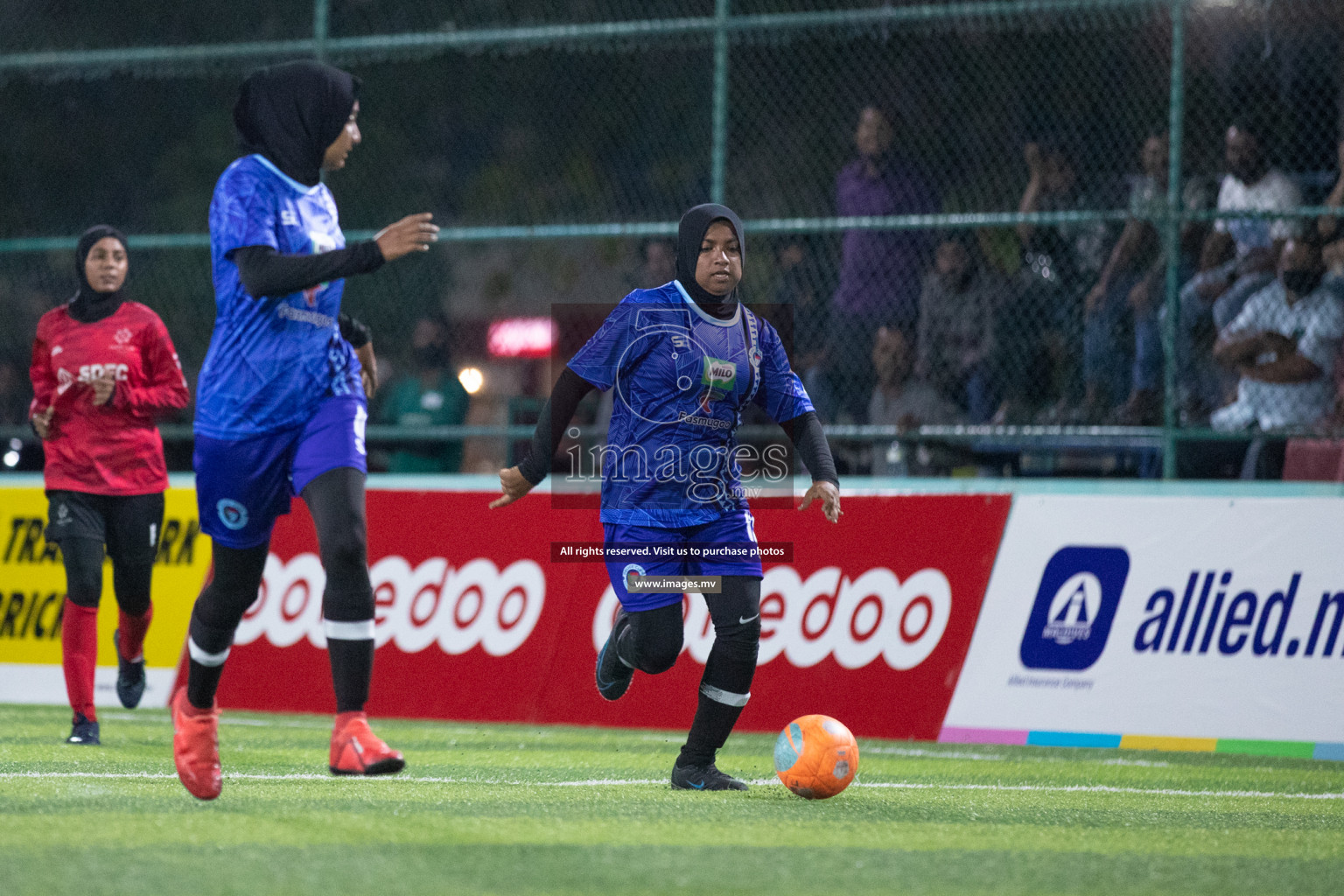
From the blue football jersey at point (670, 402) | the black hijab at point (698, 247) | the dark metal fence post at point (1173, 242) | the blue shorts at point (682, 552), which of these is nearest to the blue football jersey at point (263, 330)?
the blue football jersey at point (670, 402)

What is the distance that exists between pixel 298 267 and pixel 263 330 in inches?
12.7

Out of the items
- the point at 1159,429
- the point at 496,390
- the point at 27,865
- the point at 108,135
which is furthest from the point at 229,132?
the point at 27,865

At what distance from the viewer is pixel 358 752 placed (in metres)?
5.16

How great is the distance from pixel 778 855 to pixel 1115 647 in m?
4.67

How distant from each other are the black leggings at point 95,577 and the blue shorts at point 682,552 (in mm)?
3382

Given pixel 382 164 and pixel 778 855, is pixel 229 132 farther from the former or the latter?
pixel 778 855

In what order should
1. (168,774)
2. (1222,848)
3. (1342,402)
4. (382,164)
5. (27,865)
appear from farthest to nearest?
(382,164) < (1342,402) < (168,774) < (1222,848) < (27,865)

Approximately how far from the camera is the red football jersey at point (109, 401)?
335 inches

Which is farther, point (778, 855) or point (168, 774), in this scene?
point (168, 774)

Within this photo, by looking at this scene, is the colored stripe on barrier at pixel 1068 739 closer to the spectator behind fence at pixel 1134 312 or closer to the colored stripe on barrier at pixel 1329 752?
the colored stripe on barrier at pixel 1329 752

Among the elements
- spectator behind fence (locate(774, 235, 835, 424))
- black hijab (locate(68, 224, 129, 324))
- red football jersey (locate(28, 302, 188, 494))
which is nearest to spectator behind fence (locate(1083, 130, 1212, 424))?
spectator behind fence (locate(774, 235, 835, 424))

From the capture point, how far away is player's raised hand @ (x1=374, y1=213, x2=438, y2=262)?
5145 millimetres

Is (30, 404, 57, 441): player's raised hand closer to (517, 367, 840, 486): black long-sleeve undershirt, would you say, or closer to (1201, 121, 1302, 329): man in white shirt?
(517, 367, 840, 486): black long-sleeve undershirt

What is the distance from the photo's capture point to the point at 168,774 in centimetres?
648
